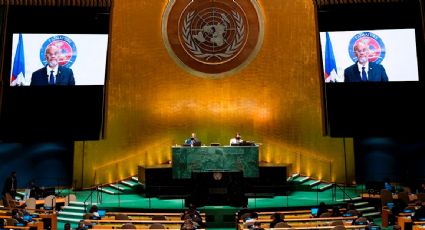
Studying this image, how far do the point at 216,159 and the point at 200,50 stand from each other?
4.59 m

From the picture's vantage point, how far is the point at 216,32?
55.2ft

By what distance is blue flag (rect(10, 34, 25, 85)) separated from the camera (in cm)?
1495

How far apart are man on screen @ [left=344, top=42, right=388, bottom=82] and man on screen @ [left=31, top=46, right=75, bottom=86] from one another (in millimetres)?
9305

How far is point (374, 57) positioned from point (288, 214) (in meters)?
6.44

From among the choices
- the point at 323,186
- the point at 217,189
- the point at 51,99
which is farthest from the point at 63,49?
the point at 323,186

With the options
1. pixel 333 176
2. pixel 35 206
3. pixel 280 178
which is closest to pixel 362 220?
pixel 280 178

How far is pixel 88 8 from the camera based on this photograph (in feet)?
50.0

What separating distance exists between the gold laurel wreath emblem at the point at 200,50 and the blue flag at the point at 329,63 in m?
3.28

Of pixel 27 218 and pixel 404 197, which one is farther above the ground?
pixel 404 197

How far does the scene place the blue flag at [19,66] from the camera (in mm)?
14945

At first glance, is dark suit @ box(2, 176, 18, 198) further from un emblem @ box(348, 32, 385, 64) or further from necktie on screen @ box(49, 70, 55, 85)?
un emblem @ box(348, 32, 385, 64)

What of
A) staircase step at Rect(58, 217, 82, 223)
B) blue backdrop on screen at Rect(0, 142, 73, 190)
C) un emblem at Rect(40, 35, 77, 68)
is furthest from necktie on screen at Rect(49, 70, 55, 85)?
staircase step at Rect(58, 217, 82, 223)

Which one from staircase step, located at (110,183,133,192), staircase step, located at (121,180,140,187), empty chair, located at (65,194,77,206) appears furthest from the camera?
staircase step, located at (121,180,140,187)

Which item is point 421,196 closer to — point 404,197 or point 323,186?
point 404,197
